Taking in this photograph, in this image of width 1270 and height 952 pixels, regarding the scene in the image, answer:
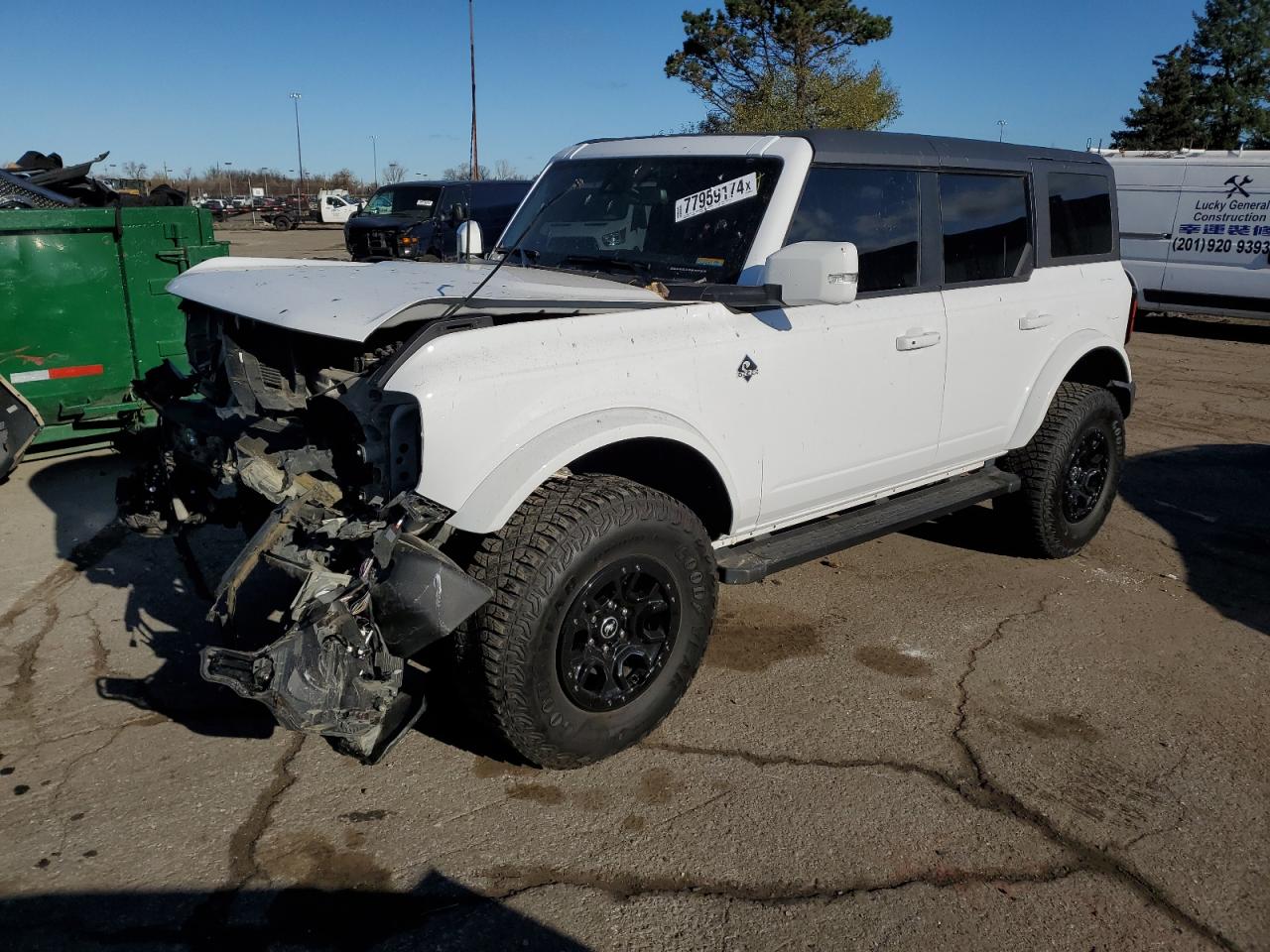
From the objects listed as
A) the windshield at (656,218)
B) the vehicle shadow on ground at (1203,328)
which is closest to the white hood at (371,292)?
the windshield at (656,218)

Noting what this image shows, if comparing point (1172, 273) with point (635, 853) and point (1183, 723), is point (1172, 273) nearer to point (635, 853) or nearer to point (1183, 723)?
point (1183, 723)

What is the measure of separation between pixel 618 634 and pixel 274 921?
1.29m

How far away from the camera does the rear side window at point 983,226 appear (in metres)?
4.43

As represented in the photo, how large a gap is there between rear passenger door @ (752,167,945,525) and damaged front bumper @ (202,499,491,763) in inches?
56.2

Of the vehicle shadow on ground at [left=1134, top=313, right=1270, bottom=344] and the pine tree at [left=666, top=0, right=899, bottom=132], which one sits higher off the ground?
the pine tree at [left=666, top=0, right=899, bottom=132]

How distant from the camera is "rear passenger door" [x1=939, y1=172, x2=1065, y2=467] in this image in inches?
173

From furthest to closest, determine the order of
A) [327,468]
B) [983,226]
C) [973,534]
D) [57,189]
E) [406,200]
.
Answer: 1. [406,200]
2. [57,189]
3. [973,534]
4. [983,226]
5. [327,468]

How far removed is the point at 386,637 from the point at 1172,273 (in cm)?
1436

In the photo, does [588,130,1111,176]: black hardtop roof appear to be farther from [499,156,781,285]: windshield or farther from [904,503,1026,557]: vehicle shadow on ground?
[904,503,1026,557]: vehicle shadow on ground

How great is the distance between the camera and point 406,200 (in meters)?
19.5

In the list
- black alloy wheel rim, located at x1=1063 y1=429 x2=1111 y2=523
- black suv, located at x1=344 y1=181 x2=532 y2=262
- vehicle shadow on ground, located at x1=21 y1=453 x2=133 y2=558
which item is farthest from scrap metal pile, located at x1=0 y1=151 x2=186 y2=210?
black suv, located at x1=344 y1=181 x2=532 y2=262

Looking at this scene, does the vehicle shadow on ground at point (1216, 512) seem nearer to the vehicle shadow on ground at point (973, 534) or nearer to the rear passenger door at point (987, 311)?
the vehicle shadow on ground at point (973, 534)

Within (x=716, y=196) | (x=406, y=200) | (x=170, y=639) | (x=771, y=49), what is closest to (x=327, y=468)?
(x=170, y=639)

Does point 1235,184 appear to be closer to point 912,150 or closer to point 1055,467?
point 1055,467
